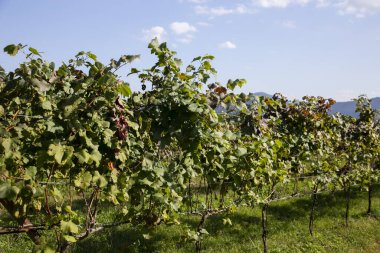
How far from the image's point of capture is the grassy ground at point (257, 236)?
937 centimetres

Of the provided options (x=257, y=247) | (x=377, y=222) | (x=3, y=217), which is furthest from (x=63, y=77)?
(x=377, y=222)

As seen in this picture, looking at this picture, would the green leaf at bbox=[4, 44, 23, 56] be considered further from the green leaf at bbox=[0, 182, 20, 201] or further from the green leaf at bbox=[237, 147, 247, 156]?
the green leaf at bbox=[237, 147, 247, 156]

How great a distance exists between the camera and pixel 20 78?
10.4ft

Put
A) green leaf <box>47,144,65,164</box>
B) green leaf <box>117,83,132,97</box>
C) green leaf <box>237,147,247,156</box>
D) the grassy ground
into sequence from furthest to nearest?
the grassy ground → green leaf <box>237,147,247,156</box> → green leaf <box>117,83,132,97</box> → green leaf <box>47,144,65,164</box>

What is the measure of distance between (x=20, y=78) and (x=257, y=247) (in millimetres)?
8021

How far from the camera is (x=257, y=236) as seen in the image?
1055 centimetres

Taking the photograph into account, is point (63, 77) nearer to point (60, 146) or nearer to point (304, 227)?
point (60, 146)

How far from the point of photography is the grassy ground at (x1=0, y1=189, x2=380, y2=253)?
369 inches

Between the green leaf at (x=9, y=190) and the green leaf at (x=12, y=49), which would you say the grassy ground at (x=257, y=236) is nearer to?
the green leaf at (x=9, y=190)

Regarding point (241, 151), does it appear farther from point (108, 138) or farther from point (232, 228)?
point (232, 228)

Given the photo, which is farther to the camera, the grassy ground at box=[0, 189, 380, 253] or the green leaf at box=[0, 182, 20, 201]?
the grassy ground at box=[0, 189, 380, 253]

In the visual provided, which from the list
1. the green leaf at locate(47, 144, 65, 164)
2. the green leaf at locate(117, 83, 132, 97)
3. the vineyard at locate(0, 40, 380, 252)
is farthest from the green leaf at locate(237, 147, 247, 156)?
the green leaf at locate(47, 144, 65, 164)

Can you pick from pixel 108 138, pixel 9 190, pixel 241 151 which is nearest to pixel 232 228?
pixel 241 151

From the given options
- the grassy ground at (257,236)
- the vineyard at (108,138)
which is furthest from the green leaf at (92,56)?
the grassy ground at (257,236)
